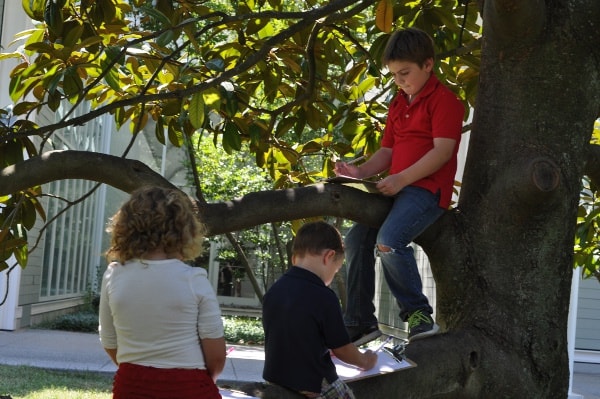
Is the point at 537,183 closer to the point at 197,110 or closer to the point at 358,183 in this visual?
the point at 358,183

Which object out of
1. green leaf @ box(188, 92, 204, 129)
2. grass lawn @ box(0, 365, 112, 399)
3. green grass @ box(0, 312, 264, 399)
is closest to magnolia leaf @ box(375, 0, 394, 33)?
green leaf @ box(188, 92, 204, 129)

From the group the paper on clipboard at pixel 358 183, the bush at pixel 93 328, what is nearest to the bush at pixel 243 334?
the bush at pixel 93 328

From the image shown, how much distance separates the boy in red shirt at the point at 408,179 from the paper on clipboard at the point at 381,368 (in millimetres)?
218

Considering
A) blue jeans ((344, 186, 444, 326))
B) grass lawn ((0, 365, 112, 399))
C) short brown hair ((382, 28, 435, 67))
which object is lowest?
grass lawn ((0, 365, 112, 399))

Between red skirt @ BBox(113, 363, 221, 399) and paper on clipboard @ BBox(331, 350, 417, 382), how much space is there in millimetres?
465

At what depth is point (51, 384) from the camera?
8.98 metres

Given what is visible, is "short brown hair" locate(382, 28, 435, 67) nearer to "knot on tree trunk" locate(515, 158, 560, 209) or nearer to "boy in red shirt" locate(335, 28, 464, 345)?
"boy in red shirt" locate(335, 28, 464, 345)

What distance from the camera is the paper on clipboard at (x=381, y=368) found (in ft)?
9.66

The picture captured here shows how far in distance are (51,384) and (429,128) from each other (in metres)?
6.47

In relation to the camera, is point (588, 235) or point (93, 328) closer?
point (588, 235)

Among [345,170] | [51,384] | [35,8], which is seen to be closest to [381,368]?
[345,170]

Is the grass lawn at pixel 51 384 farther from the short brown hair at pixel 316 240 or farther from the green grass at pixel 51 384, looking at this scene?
the short brown hair at pixel 316 240

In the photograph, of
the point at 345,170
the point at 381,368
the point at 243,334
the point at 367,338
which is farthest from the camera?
the point at 243,334

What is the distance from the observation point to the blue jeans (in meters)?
3.32
